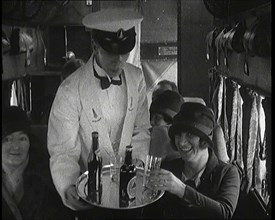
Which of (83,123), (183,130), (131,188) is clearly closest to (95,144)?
(83,123)

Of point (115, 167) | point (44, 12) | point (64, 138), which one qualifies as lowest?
point (115, 167)

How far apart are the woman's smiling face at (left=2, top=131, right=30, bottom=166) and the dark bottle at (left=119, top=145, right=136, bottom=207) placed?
0.36m

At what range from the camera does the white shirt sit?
69.9 inches

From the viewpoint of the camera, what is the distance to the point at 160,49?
1795mm

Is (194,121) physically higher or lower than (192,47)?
lower

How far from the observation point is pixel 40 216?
72.9 inches

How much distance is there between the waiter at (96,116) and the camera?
177 cm

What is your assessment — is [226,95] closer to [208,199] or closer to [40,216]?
[208,199]

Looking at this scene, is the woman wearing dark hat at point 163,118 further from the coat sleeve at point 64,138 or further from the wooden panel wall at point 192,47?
the coat sleeve at point 64,138

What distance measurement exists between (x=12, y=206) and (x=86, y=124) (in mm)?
407

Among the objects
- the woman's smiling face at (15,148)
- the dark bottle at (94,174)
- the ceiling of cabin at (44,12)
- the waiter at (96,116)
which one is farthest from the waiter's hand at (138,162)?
the ceiling of cabin at (44,12)

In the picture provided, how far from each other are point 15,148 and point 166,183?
560 mm

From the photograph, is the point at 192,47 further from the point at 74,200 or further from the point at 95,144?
the point at 74,200

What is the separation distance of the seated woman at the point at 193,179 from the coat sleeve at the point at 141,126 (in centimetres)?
9
